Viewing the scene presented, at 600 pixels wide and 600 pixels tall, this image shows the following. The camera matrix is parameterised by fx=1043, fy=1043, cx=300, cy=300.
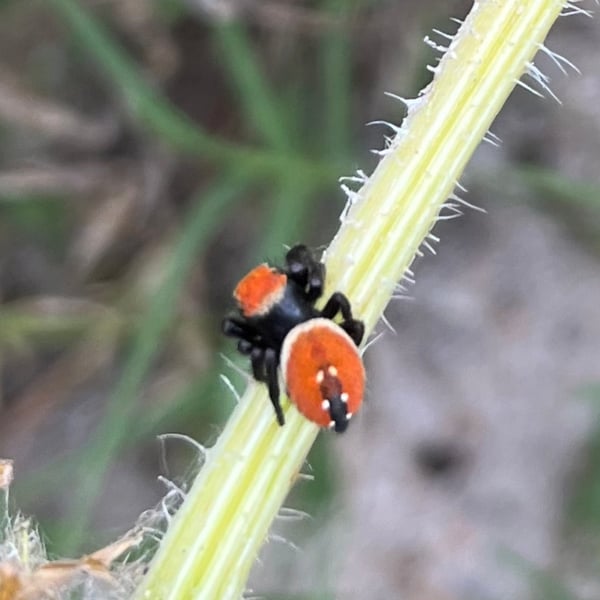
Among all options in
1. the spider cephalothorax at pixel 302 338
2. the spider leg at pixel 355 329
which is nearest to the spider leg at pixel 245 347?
the spider cephalothorax at pixel 302 338

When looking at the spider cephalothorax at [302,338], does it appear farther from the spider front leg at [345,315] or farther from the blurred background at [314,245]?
the blurred background at [314,245]

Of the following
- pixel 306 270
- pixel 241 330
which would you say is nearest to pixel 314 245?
pixel 241 330

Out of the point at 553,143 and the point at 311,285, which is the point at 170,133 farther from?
the point at 311,285

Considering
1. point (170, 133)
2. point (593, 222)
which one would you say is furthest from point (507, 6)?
point (593, 222)

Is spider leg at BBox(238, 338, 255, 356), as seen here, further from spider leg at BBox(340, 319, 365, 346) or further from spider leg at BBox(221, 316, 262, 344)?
spider leg at BBox(340, 319, 365, 346)

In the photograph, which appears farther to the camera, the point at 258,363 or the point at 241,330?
the point at 241,330

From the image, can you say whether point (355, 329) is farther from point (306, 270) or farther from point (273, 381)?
point (306, 270)

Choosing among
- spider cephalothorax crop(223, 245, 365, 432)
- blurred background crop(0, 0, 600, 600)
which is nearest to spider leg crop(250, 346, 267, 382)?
spider cephalothorax crop(223, 245, 365, 432)
